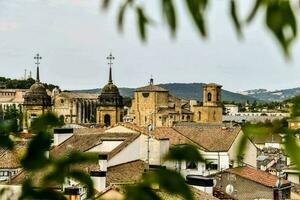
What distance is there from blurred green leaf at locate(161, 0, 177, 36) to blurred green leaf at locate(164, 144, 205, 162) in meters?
0.50

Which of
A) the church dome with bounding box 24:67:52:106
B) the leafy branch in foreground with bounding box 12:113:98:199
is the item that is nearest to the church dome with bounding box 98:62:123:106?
the church dome with bounding box 24:67:52:106

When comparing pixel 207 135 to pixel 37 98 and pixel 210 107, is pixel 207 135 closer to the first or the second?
pixel 37 98

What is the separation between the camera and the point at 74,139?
94.8 feet

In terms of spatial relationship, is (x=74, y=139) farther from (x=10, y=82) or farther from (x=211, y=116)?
(x=10, y=82)

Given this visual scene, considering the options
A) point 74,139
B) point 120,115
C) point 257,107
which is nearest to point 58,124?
point 74,139

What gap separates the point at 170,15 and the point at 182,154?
0.55 m

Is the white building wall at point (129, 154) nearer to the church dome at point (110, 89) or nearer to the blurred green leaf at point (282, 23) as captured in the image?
the blurred green leaf at point (282, 23)

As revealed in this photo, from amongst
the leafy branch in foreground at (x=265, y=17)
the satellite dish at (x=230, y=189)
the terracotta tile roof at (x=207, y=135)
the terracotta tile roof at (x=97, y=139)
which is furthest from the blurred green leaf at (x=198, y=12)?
the terracotta tile roof at (x=207, y=135)

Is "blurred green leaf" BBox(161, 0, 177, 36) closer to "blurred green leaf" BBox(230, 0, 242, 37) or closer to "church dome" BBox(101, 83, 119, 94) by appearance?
"blurred green leaf" BBox(230, 0, 242, 37)

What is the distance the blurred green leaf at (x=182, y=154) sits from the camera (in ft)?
7.99

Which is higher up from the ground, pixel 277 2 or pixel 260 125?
pixel 277 2

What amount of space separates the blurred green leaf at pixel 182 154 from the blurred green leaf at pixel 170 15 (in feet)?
1.64

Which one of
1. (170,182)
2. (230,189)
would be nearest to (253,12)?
(170,182)

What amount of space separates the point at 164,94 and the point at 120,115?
95.9ft
